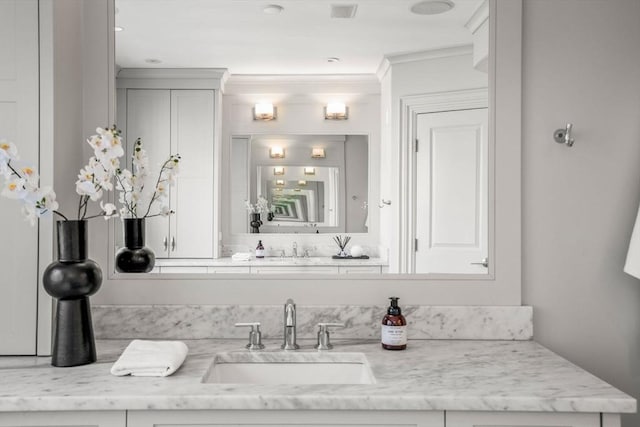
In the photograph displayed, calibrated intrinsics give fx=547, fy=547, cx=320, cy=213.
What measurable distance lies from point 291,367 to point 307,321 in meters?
0.22

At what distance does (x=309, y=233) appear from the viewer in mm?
1937

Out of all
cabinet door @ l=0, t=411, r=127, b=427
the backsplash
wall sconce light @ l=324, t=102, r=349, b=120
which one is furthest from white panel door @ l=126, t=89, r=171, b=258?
cabinet door @ l=0, t=411, r=127, b=427

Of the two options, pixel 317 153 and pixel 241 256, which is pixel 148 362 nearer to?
pixel 241 256

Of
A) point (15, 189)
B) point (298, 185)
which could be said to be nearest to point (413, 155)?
point (298, 185)

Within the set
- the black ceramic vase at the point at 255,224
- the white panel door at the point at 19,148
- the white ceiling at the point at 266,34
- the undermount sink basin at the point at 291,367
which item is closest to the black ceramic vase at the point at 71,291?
the white panel door at the point at 19,148

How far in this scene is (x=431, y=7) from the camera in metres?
1.91

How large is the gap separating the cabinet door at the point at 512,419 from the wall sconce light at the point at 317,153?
3.25 feet

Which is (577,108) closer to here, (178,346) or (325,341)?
(325,341)

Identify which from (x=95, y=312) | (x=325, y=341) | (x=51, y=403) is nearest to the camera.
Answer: (x=51, y=403)

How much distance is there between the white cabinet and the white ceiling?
0.13 m

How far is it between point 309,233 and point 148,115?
0.71m

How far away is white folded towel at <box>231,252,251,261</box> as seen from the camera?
6.35ft

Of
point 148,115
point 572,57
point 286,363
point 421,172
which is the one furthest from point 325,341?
point 572,57

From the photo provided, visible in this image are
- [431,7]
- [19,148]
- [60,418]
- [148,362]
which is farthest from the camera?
[431,7]
